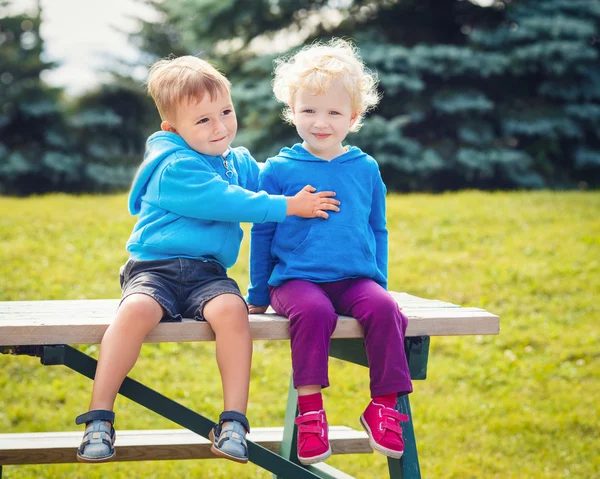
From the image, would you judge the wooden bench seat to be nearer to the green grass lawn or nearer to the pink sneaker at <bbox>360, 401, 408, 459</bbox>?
the pink sneaker at <bbox>360, 401, 408, 459</bbox>

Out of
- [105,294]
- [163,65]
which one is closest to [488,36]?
[105,294]

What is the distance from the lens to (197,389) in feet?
15.0

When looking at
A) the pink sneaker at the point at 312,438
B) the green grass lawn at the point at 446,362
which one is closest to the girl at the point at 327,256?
the pink sneaker at the point at 312,438

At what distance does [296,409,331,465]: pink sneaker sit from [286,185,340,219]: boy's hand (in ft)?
2.05

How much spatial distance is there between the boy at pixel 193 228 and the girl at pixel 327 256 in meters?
0.11

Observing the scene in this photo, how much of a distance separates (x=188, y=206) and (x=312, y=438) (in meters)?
0.80

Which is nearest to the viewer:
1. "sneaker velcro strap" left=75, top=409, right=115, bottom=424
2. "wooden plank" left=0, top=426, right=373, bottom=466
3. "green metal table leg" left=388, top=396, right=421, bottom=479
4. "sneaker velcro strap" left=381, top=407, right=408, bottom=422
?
"sneaker velcro strap" left=75, top=409, right=115, bottom=424

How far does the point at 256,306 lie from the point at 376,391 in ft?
1.75

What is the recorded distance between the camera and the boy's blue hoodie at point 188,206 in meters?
2.38

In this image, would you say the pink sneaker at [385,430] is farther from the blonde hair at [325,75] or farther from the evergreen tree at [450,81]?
the evergreen tree at [450,81]

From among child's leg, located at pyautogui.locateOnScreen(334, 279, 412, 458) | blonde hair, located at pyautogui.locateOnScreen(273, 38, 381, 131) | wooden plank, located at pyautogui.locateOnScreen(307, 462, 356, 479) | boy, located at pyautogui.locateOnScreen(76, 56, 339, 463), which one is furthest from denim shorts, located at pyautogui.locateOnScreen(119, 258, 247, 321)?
wooden plank, located at pyautogui.locateOnScreen(307, 462, 356, 479)

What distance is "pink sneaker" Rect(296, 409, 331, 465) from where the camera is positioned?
2242 millimetres

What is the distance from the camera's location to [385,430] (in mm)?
2305

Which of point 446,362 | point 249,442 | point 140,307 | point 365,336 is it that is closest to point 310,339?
point 365,336
